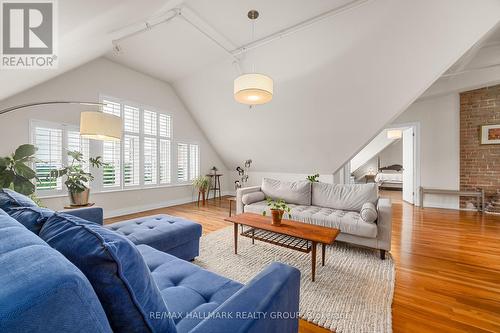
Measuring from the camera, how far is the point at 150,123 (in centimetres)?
504

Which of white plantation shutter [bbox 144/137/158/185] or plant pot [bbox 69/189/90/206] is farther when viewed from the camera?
white plantation shutter [bbox 144/137/158/185]

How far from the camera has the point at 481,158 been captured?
462cm

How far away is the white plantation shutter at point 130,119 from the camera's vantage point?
15.0ft

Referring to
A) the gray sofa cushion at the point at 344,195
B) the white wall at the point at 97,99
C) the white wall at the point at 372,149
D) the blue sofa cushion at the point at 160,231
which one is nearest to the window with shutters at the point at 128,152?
the white wall at the point at 97,99

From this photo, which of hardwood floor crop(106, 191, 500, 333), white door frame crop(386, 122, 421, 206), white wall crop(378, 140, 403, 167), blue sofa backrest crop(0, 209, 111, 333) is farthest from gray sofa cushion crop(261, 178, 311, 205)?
white wall crop(378, 140, 403, 167)

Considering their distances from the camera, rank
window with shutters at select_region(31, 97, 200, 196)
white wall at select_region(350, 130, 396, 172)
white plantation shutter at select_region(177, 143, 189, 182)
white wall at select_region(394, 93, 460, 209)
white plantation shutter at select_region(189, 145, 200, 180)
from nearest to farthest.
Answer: window with shutters at select_region(31, 97, 200, 196) → white wall at select_region(394, 93, 460, 209) → white plantation shutter at select_region(177, 143, 189, 182) → white plantation shutter at select_region(189, 145, 200, 180) → white wall at select_region(350, 130, 396, 172)

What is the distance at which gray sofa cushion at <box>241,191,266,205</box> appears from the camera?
→ 12.1 ft

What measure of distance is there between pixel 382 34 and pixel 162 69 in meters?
4.34

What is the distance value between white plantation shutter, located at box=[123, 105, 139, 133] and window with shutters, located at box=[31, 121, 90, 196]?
0.92 metres

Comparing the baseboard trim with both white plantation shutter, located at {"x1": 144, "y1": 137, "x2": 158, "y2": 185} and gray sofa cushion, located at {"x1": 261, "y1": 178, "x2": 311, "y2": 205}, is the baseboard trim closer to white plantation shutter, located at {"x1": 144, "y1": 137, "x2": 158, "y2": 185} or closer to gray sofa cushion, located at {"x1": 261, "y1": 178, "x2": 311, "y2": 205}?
white plantation shutter, located at {"x1": 144, "y1": 137, "x2": 158, "y2": 185}

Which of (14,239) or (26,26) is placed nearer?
(14,239)

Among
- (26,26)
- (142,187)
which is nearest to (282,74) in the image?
(26,26)

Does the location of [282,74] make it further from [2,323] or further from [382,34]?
[2,323]

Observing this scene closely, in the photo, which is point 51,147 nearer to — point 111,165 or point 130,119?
point 111,165
